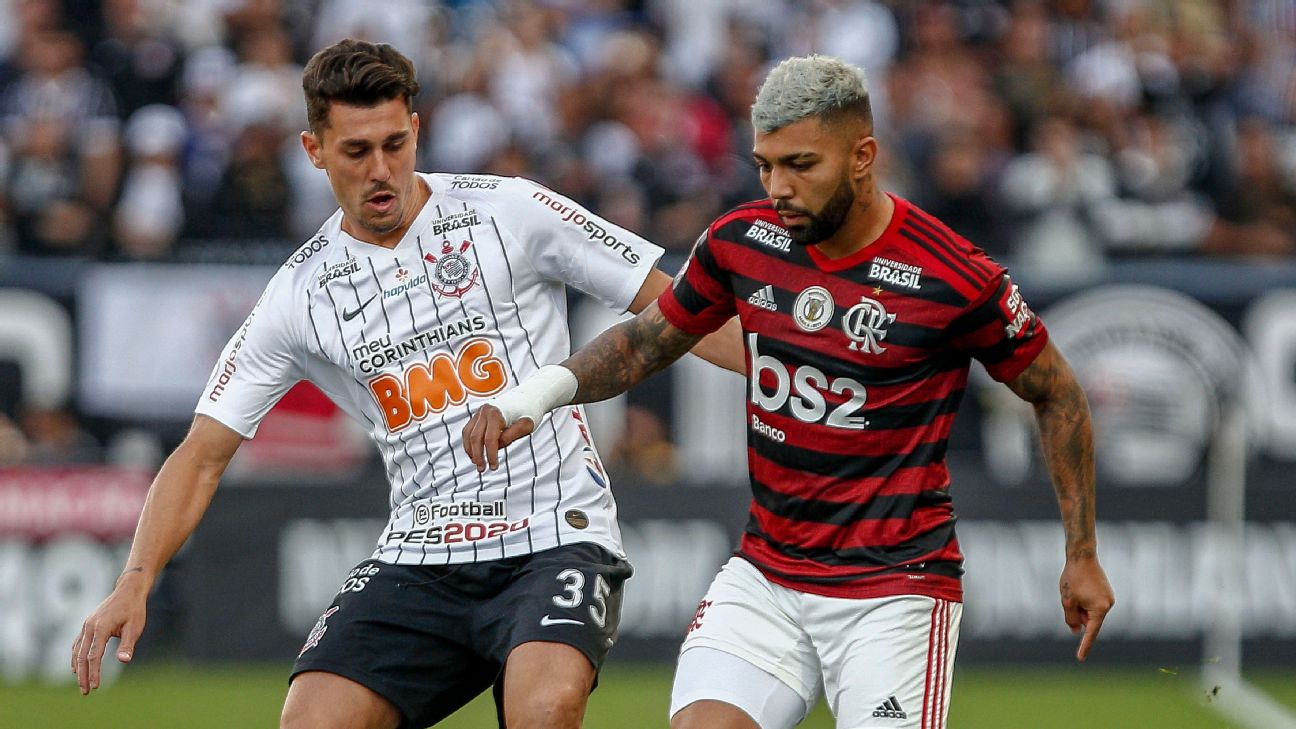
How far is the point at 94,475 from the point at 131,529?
1.26 ft

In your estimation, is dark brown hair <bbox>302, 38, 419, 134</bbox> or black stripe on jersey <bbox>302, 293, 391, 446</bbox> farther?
black stripe on jersey <bbox>302, 293, 391, 446</bbox>

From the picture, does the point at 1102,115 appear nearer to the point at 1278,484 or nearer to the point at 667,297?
the point at 1278,484

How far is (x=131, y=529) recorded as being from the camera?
428 inches

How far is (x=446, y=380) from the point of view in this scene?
5828mm

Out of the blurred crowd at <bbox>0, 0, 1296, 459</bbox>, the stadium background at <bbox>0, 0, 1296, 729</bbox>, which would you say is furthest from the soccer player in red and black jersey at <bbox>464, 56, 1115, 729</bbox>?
the blurred crowd at <bbox>0, 0, 1296, 459</bbox>

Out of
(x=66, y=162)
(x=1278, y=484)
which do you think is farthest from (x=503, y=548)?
(x=66, y=162)

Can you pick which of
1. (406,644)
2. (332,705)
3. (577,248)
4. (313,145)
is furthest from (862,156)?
(332,705)

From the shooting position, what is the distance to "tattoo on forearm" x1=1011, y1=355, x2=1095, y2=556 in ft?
17.7

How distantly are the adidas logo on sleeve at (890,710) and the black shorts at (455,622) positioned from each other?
0.82 metres

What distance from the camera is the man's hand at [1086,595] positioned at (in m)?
5.33

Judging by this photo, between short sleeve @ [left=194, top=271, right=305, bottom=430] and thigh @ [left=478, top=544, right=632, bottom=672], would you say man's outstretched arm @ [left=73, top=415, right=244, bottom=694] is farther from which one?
thigh @ [left=478, top=544, right=632, bottom=672]

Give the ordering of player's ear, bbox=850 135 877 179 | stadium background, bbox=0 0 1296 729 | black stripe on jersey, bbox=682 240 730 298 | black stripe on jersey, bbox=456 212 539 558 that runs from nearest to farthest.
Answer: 1. player's ear, bbox=850 135 877 179
2. black stripe on jersey, bbox=682 240 730 298
3. black stripe on jersey, bbox=456 212 539 558
4. stadium background, bbox=0 0 1296 729

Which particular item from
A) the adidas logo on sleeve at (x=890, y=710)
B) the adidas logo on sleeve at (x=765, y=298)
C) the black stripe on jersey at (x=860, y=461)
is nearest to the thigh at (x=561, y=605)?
the black stripe on jersey at (x=860, y=461)

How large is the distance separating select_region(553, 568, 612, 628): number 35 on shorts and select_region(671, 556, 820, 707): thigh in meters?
0.27
